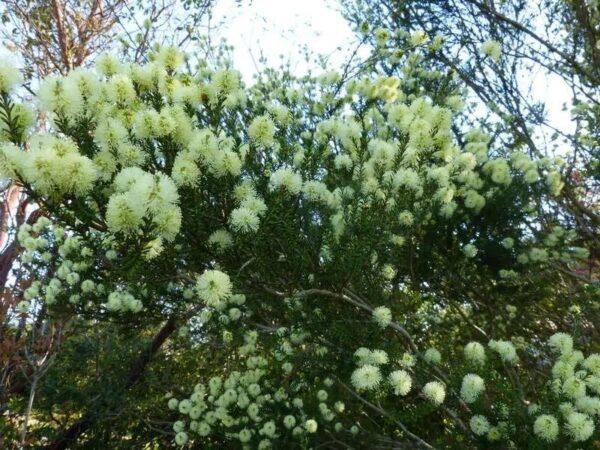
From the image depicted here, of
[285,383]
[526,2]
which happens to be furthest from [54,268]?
[526,2]

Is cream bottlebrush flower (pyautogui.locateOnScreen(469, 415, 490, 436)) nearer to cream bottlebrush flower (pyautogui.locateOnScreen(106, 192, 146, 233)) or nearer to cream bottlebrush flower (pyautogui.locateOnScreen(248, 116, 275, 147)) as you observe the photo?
cream bottlebrush flower (pyautogui.locateOnScreen(248, 116, 275, 147))

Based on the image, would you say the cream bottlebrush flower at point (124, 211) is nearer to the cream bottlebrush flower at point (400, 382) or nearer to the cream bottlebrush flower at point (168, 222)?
the cream bottlebrush flower at point (168, 222)

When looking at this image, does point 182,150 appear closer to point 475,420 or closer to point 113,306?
point 113,306

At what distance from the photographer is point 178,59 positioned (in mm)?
2459

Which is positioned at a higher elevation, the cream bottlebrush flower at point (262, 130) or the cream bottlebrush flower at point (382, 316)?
the cream bottlebrush flower at point (262, 130)

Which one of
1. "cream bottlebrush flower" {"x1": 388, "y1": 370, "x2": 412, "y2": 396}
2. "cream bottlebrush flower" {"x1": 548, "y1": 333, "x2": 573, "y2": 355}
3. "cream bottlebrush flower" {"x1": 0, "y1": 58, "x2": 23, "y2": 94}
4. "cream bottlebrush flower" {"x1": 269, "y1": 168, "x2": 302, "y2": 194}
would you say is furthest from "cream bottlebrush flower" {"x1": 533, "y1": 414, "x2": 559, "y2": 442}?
"cream bottlebrush flower" {"x1": 0, "y1": 58, "x2": 23, "y2": 94}

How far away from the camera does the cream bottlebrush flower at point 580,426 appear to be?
265cm

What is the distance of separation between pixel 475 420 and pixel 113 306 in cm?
211

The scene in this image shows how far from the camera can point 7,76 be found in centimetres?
183

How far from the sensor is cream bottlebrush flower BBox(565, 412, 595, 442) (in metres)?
2.65

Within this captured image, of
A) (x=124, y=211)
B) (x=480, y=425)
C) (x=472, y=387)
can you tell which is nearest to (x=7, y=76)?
(x=124, y=211)

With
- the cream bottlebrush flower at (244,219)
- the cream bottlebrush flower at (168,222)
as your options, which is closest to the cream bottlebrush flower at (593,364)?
the cream bottlebrush flower at (244,219)

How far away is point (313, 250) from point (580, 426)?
153 cm

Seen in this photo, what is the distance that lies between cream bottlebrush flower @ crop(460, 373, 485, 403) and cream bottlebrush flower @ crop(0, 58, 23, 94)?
254 cm
